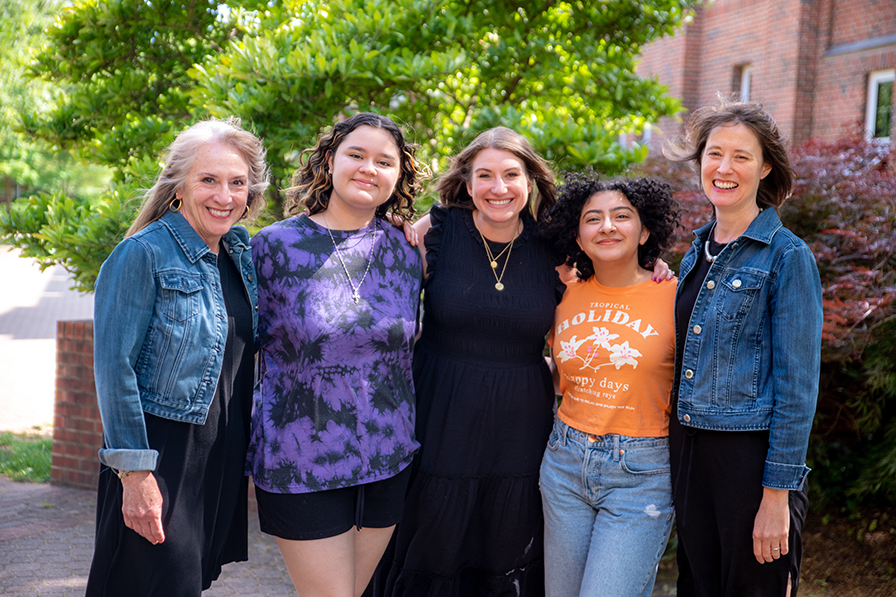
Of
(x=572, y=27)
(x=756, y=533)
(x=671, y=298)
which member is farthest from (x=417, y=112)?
(x=756, y=533)

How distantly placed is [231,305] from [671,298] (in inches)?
63.8

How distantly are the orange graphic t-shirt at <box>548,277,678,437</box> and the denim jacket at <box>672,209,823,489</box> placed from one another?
12cm

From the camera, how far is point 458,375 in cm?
295

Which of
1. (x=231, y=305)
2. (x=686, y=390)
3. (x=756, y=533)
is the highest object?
(x=231, y=305)

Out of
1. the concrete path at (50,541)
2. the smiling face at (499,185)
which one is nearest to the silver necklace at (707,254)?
the smiling face at (499,185)

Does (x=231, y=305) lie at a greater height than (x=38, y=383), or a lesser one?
greater

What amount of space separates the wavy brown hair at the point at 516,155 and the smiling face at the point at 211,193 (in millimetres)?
1039

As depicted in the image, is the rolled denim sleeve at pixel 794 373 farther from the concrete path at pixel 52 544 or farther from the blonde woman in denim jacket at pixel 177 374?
the concrete path at pixel 52 544

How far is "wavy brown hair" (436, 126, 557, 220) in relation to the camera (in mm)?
3104

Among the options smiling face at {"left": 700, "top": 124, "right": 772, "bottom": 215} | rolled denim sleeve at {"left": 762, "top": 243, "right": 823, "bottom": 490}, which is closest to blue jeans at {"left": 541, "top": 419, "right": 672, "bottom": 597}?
rolled denim sleeve at {"left": 762, "top": 243, "right": 823, "bottom": 490}

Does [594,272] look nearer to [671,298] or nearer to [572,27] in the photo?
[671,298]

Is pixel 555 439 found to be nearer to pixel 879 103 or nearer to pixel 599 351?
pixel 599 351

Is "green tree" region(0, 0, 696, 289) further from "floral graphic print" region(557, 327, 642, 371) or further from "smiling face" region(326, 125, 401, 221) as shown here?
"floral graphic print" region(557, 327, 642, 371)

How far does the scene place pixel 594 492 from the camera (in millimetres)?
2686
